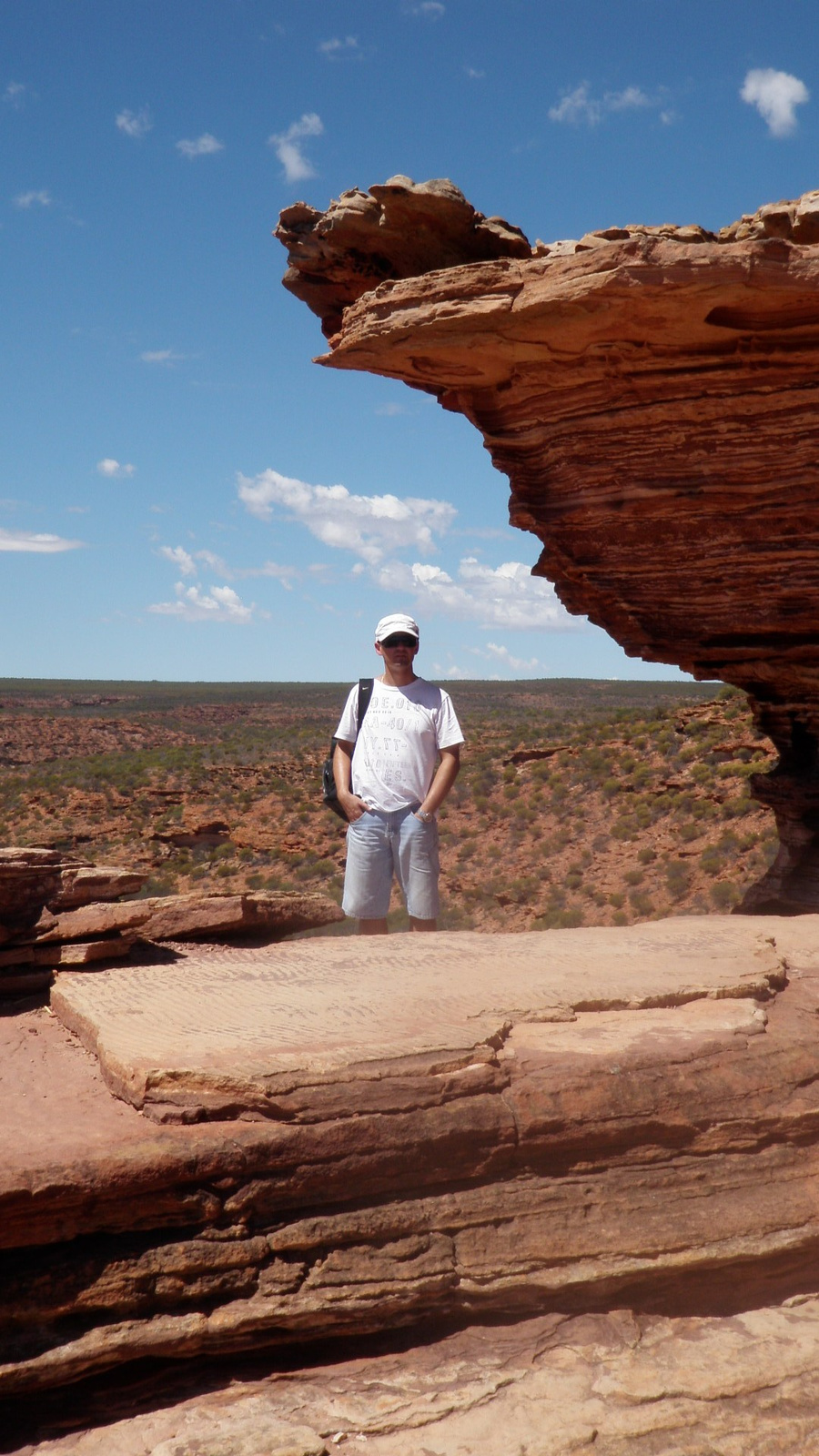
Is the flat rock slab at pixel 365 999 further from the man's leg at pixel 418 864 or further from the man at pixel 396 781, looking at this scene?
the man at pixel 396 781

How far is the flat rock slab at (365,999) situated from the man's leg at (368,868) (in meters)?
0.34

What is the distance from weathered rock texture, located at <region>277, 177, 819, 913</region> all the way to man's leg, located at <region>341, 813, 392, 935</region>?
3.50 metres

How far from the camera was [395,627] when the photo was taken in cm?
659

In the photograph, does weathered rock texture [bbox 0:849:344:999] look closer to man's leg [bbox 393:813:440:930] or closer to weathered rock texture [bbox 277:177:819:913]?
man's leg [bbox 393:813:440:930]

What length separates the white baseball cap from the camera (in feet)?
21.6

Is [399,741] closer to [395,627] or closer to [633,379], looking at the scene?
[395,627]

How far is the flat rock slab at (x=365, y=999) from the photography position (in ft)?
13.4

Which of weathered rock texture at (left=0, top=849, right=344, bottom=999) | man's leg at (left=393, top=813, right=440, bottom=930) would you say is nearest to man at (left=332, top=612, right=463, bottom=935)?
man's leg at (left=393, top=813, right=440, bottom=930)

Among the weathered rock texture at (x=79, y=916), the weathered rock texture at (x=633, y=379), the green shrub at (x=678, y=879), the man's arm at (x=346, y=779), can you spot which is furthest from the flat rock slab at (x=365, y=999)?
the green shrub at (x=678, y=879)

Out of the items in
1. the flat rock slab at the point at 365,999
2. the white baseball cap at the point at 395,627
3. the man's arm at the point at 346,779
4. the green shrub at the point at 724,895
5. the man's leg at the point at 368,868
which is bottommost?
the green shrub at the point at 724,895

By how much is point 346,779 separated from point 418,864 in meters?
0.73

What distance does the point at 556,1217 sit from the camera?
167 inches

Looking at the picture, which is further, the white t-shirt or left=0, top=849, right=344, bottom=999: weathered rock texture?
the white t-shirt

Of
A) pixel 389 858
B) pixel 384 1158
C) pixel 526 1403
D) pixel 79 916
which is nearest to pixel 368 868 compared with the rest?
pixel 389 858
